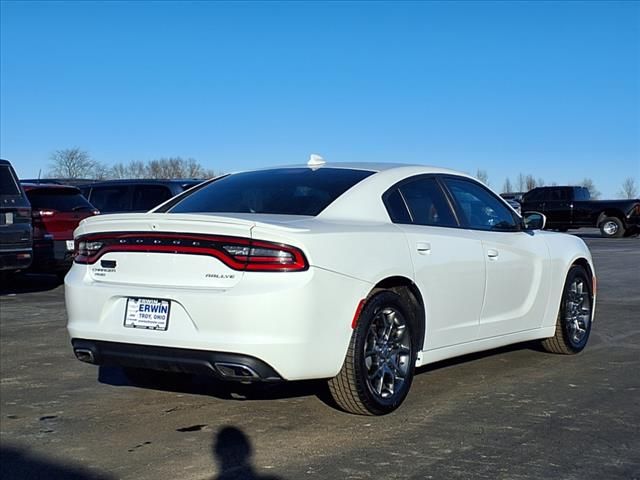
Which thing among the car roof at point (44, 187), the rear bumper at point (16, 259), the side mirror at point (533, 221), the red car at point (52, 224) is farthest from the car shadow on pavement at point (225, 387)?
the car roof at point (44, 187)

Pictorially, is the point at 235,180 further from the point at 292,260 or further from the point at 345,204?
the point at 292,260

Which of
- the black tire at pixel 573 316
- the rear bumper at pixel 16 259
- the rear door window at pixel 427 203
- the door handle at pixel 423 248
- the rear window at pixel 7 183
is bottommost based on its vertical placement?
the black tire at pixel 573 316

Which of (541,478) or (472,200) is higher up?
(472,200)

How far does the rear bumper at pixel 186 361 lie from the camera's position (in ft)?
15.4

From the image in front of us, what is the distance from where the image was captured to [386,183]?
5.79 metres

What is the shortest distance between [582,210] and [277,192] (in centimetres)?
2740

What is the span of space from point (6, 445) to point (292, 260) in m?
1.97

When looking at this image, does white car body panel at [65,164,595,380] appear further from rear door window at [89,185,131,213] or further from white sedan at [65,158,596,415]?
rear door window at [89,185,131,213]

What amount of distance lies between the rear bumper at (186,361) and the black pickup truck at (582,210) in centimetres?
2777

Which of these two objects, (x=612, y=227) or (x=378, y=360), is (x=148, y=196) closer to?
(x=378, y=360)

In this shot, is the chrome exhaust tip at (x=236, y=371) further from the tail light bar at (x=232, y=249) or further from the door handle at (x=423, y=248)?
the door handle at (x=423, y=248)

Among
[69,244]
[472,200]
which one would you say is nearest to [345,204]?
[472,200]

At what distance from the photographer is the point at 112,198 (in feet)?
55.1

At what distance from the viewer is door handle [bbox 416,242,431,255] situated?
557 cm
